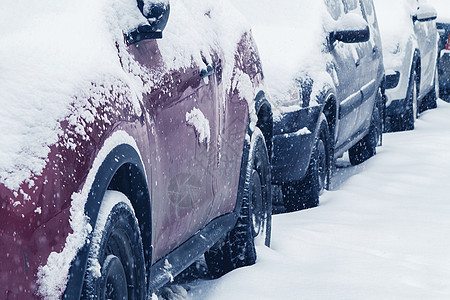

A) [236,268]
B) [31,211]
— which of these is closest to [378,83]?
[236,268]

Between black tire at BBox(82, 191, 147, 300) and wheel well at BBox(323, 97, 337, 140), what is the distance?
13.8 ft

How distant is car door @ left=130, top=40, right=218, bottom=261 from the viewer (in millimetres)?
3791

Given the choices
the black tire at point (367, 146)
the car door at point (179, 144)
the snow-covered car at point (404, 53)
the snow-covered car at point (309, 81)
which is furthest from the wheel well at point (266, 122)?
the snow-covered car at point (404, 53)

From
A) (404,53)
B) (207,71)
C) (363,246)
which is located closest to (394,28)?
(404,53)

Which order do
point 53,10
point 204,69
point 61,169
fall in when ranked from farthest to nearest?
point 204,69
point 53,10
point 61,169

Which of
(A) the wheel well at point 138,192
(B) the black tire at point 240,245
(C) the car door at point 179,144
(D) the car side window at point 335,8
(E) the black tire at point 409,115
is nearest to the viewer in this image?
(A) the wheel well at point 138,192

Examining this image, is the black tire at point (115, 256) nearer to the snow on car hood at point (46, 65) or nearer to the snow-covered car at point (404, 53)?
the snow on car hood at point (46, 65)

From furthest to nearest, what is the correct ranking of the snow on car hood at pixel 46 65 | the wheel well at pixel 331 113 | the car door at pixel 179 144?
the wheel well at pixel 331 113 < the car door at pixel 179 144 < the snow on car hood at pixel 46 65

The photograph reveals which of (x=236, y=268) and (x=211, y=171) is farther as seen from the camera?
(x=236, y=268)

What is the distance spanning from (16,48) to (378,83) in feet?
23.3

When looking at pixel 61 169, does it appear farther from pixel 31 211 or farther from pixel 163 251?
pixel 163 251

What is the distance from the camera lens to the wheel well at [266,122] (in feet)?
19.8

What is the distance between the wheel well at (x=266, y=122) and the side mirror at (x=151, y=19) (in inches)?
97.1

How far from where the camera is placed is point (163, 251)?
161 inches
